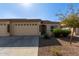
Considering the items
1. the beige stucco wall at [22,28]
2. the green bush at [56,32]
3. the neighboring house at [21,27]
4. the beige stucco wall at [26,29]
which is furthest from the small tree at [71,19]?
the beige stucco wall at [26,29]

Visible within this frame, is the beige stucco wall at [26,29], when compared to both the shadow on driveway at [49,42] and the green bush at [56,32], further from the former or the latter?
the green bush at [56,32]

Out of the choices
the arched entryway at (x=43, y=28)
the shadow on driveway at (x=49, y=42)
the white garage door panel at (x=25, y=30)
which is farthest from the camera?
the white garage door panel at (x=25, y=30)

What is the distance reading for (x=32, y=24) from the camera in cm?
1412

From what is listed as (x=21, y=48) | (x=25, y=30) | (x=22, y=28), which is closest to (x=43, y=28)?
(x=21, y=48)

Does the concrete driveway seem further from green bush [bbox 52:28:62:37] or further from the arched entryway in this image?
green bush [bbox 52:28:62:37]

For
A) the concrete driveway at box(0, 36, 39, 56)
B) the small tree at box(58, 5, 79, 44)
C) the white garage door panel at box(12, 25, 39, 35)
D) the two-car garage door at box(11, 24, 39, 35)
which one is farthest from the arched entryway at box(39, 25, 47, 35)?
the two-car garage door at box(11, 24, 39, 35)

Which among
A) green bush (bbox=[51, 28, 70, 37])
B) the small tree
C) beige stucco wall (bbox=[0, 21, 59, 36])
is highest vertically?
the small tree

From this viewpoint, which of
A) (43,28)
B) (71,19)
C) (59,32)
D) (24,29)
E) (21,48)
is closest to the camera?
(71,19)

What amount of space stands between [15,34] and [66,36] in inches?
168

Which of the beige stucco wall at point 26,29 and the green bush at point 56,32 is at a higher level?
the green bush at point 56,32

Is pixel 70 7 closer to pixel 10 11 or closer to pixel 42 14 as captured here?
pixel 42 14

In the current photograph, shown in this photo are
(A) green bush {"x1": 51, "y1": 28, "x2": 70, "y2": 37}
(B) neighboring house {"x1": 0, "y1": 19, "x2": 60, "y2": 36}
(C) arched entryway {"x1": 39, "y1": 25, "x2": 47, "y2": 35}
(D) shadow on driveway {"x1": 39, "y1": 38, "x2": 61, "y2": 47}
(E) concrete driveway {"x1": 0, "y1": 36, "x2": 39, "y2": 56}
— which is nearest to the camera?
(E) concrete driveway {"x1": 0, "y1": 36, "x2": 39, "y2": 56}

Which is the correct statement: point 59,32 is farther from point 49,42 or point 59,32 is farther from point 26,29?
point 26,29

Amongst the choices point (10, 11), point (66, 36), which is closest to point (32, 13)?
point (10, 11)
